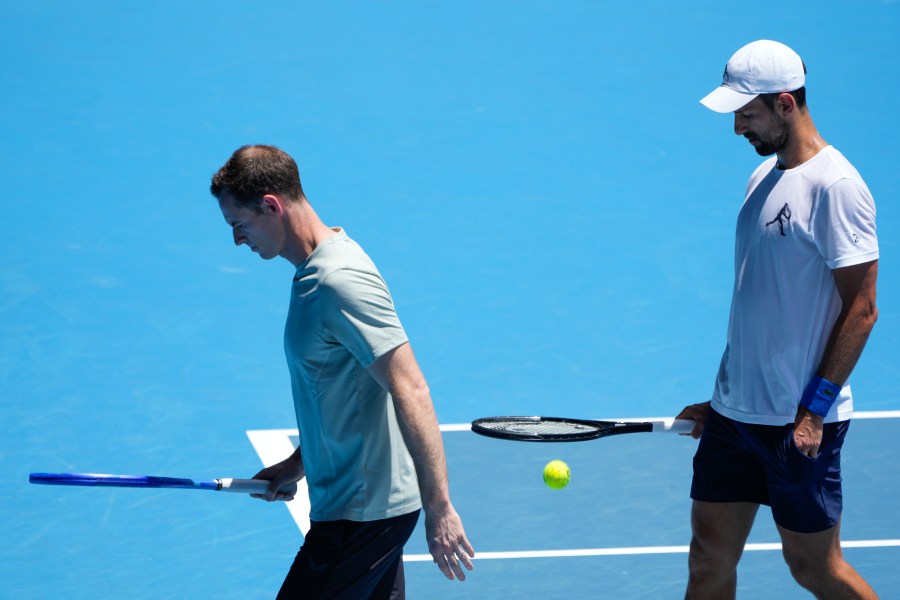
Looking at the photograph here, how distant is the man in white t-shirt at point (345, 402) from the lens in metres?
3.33

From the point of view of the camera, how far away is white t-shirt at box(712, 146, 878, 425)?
12.4ft

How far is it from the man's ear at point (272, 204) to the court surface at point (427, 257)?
2.25 metres

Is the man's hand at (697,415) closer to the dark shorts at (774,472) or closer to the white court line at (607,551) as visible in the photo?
the dark shorts at (774,472)

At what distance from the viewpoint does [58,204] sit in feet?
31.0

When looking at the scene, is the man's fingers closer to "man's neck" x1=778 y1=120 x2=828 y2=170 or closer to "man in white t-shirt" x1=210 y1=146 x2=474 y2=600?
"man in white t-shirt" x1=210 y1=146 x2=474 y2=600

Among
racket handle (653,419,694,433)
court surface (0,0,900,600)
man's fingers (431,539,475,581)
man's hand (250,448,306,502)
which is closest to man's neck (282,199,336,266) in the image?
man's hand (250,448,306,502)

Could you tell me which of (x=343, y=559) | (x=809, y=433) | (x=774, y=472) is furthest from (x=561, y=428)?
(x=343, y=559)

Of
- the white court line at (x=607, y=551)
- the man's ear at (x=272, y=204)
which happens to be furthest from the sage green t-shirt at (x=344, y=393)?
the white court line at (x=607, y=551)

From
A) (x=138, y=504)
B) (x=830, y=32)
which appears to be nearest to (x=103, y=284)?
(x=138, y=504)

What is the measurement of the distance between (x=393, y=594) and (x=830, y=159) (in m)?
1.88

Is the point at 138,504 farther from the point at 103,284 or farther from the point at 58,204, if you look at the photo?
the point at 58,204

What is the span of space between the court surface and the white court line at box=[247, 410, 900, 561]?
0.02 metres

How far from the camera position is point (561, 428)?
4930mm

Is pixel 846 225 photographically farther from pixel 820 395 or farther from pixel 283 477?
pixel 283 477
